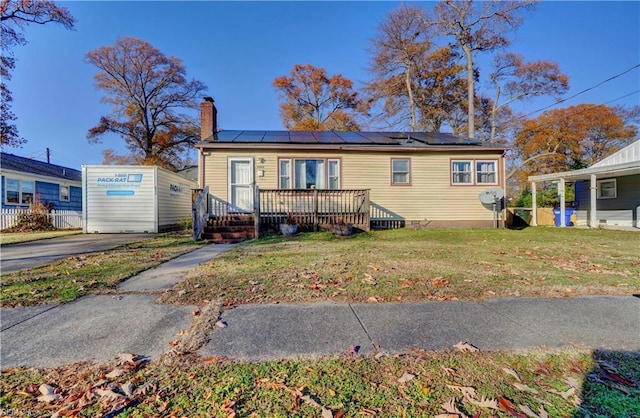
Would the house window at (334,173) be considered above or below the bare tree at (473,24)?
below

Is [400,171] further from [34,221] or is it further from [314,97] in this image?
[314,97]

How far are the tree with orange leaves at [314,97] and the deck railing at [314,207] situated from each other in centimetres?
1593

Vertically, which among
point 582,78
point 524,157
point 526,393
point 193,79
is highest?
point 193,79

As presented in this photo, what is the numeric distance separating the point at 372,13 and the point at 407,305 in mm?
22017

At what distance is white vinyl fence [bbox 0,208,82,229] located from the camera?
41.6 ft

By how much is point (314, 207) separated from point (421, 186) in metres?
4.51

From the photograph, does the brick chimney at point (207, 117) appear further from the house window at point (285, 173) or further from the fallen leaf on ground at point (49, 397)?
the fallen leaf on ground at point (49, 397)

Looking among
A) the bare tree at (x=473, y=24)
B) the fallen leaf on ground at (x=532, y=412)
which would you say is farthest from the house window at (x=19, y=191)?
the bare tree at (x=473, y=24)

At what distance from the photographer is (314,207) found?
34.7ft

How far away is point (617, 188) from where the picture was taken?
13711 mm

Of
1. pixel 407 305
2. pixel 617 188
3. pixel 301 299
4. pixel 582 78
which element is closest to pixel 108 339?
pixel 301 299

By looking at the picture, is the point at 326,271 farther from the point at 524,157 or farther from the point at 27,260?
the point at 524,157

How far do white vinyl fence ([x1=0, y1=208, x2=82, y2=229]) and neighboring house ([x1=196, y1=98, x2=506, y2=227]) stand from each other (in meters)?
9.00

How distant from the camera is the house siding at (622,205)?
12.9 metres
